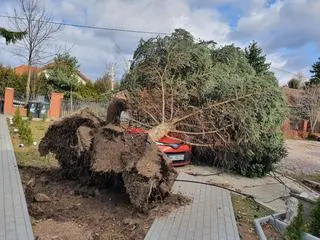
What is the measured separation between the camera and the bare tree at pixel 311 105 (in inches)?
1565

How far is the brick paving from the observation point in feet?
18.7

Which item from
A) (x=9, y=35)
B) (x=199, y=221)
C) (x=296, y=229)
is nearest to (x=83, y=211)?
(x=199, y=221)

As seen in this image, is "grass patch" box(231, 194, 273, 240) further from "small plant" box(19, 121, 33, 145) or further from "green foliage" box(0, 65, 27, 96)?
"green foliage" box(0, 65, 27, 96)

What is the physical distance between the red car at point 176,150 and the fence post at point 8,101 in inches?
694

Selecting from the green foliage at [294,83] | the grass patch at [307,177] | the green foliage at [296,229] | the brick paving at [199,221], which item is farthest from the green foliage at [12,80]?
the green foliage at [294,83]

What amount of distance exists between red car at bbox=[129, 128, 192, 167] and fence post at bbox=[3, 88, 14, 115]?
1762 cm

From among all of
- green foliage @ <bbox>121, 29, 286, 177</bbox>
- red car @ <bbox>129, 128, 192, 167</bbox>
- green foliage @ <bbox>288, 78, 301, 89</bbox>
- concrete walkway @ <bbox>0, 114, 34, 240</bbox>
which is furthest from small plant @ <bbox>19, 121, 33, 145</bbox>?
green foliage @ <bbox>288, 78, 301, 89</bbox>

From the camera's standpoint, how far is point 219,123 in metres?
10.4

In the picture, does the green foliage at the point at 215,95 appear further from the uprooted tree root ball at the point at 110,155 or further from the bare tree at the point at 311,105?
the bare tree at the point at 311,105

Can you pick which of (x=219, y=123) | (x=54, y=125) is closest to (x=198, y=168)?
(x=219, y=123)

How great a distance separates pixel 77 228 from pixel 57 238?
1.70 ft

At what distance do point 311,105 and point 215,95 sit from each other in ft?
107

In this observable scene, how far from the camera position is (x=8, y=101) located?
25.7 meters

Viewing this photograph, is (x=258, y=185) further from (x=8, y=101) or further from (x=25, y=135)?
(x=8, y=101)
